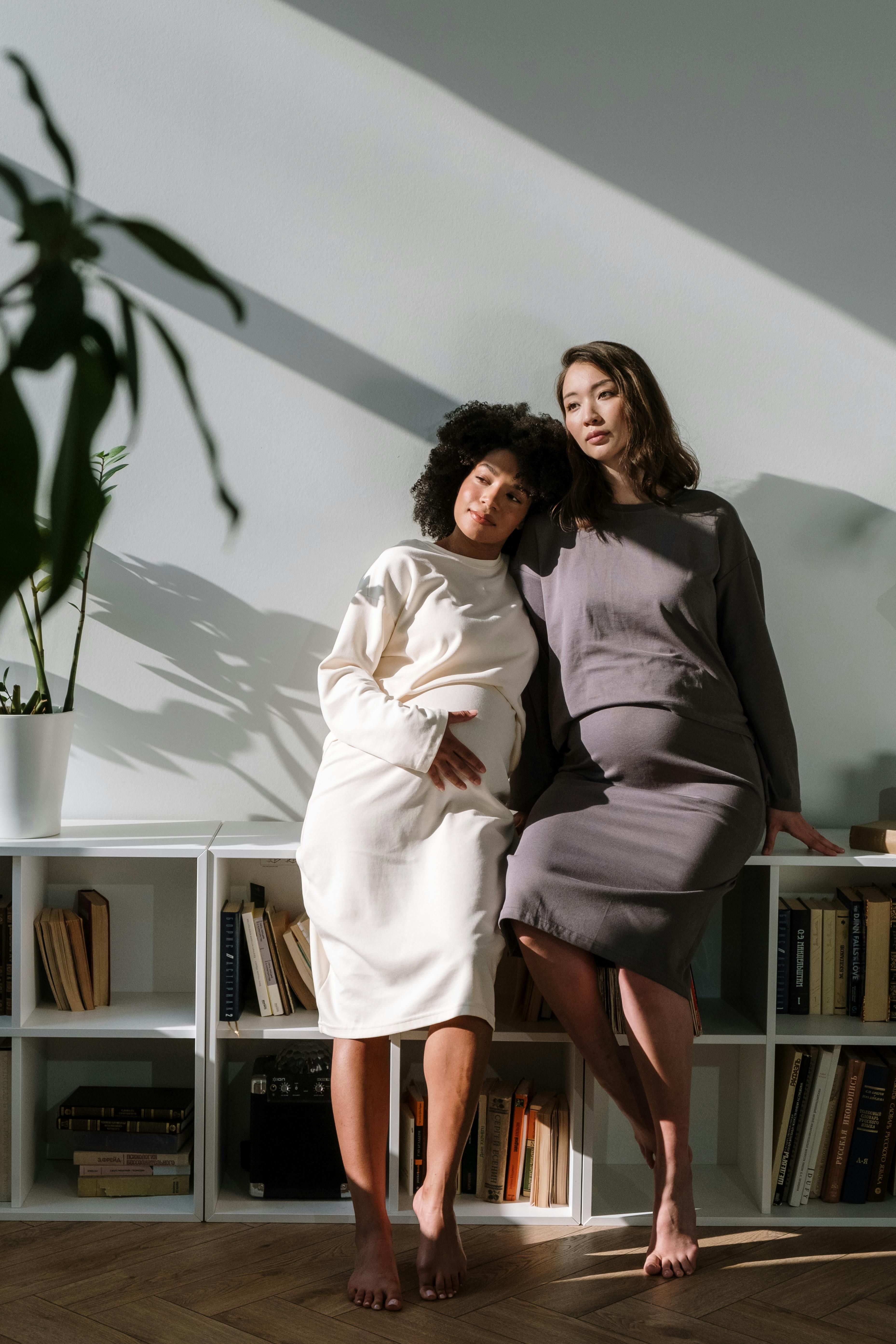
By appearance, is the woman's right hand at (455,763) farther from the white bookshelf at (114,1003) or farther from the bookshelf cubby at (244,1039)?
the white bookshelf at (114,1003)

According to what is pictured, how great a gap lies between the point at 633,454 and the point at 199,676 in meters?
1.04

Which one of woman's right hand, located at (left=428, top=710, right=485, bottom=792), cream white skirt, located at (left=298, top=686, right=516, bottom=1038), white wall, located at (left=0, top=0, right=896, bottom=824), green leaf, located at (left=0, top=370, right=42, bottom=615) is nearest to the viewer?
green leaf, located at (left=0, top=370, right=42, bottom=615)

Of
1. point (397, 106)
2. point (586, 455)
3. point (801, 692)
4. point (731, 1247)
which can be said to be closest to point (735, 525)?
point (586, 455)

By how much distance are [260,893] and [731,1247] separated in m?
1.13

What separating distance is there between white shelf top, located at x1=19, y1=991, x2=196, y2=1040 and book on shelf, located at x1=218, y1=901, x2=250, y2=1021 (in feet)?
0.21

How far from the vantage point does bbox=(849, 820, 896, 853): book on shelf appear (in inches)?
85.2

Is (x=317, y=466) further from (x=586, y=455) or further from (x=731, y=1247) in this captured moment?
(x=731, y=1247)

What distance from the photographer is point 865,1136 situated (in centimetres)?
221

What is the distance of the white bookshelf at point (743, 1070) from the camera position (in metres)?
2.15

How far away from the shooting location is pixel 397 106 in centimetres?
244

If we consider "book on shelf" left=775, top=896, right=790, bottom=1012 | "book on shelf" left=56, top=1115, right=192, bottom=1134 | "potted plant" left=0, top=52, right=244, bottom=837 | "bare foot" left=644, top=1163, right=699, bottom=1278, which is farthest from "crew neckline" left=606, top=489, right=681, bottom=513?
"potted plant" left=0, top=52, right=244, bottom=837

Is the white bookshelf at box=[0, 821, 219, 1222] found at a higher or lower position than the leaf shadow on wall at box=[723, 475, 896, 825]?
lower

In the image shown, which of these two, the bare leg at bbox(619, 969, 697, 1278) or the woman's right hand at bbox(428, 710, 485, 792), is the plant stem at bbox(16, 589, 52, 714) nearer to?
the woman's right hand at bbox(428, 710, 485, 792)

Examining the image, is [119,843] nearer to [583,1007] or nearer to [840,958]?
[583,1007]
